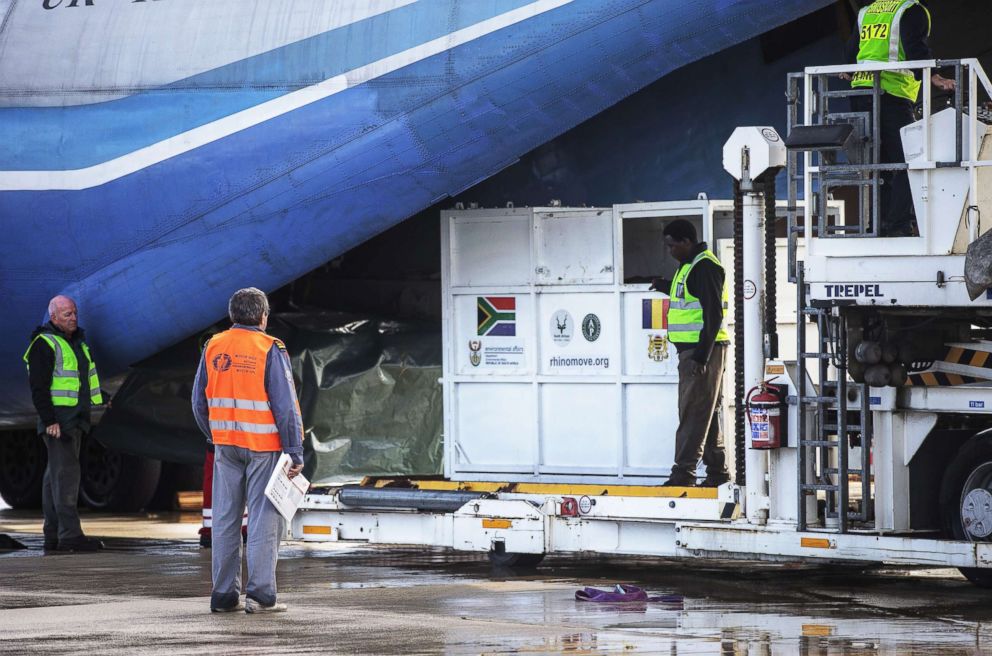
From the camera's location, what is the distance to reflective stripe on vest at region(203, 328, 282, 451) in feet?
29.7

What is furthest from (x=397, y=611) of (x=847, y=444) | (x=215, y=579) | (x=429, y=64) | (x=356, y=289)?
(x=356, y=289)

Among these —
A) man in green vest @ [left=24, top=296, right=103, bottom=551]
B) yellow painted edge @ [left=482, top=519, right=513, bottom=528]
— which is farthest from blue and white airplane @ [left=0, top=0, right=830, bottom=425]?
yellow painted edge @ [left=482, top=519, right=513, bottom=528]

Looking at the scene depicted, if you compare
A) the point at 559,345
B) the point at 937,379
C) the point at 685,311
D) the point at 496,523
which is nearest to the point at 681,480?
the point at 685,311

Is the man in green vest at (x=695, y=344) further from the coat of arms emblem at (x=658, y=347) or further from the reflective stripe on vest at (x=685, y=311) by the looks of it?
the coat of arms emblem at (x=658, y=347)

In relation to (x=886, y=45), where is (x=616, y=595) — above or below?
below

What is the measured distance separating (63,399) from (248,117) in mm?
2776

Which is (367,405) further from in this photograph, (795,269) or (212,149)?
(795,269)

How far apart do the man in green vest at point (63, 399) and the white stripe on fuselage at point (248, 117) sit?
3.19 feet

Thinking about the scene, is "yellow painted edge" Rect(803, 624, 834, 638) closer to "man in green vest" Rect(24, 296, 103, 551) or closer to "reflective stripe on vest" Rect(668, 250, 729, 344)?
"reflective stripe on vest" Rect(668, 250, 729, 344)

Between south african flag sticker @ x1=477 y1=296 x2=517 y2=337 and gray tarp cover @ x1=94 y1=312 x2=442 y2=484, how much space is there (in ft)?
3.59

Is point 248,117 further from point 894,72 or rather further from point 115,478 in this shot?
point 115,478

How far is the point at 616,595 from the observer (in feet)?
31.5

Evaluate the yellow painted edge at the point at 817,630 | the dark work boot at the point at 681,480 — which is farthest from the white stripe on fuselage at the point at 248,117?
the yellow painted edge at the point at 817,630

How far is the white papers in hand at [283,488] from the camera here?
8.91 m
